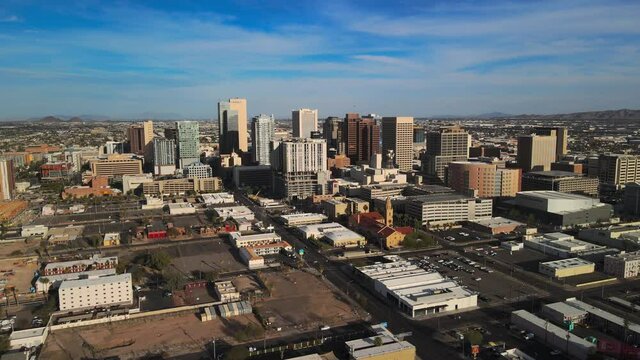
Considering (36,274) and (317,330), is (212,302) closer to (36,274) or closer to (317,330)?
(317,330)

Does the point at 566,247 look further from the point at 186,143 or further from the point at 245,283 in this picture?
the point at 186,143

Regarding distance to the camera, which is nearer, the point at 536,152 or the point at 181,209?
the point at 181,209

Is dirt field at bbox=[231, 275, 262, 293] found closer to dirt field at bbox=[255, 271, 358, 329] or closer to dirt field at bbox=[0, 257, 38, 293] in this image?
dirt field at bbox=[255, 271, 358, 329]

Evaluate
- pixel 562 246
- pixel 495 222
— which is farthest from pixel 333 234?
pixel 562 246

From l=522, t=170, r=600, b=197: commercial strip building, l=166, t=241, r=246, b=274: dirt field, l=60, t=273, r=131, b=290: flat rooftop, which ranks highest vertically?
l=522, t=170, r=600, b=197: commercial strip building

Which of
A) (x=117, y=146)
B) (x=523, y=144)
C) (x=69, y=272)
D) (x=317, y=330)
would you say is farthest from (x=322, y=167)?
(x=117, y=146)

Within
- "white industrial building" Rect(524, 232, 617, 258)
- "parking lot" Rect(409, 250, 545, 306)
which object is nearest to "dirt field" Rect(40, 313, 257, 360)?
"parking lot" Rect(409, 250, 545, 306)
